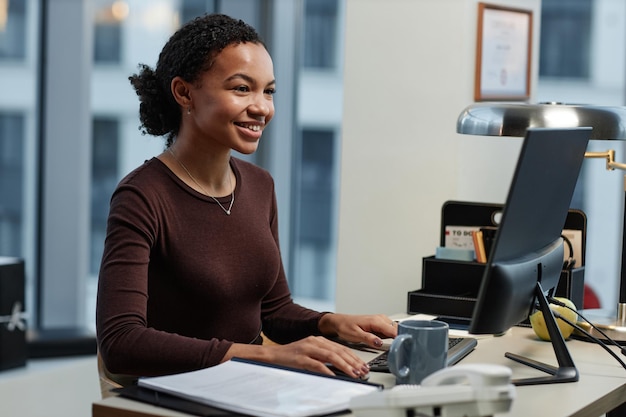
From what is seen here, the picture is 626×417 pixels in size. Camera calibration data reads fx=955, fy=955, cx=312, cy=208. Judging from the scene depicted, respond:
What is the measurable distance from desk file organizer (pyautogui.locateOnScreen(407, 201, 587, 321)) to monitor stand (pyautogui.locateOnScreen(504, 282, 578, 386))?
0.50 m

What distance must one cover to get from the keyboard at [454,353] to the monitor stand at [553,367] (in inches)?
4.8

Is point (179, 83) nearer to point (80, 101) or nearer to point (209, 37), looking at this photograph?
point (209, 37)

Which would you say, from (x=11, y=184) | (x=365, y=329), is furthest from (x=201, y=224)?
(x=11, y=184)

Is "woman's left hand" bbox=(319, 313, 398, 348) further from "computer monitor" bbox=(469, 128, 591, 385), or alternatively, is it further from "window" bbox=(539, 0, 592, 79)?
"window" bbox=(539, 0, 592, 79)

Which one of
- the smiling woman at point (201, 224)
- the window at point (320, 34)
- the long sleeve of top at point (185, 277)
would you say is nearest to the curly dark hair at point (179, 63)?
the smiling woman at point (201, 224)

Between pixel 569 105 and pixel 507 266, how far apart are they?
78cm

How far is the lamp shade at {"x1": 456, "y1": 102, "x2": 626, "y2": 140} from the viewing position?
216 centimetres

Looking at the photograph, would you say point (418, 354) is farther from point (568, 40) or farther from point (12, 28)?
point (568, 40)

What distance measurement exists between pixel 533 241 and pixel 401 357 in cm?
32

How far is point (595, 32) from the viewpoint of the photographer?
14.1 ft

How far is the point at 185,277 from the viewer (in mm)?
1971

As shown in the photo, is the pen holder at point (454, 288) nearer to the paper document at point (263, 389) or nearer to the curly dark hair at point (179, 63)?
the curly dark hair at point (179, 63)

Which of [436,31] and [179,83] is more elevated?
[436,31]


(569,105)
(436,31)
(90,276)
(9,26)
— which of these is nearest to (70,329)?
(90,276)
